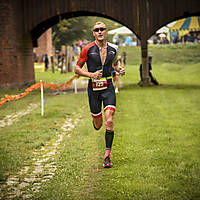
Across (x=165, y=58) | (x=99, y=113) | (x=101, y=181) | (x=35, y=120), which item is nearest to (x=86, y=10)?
(x=35, y=120)

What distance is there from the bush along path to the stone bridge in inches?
585

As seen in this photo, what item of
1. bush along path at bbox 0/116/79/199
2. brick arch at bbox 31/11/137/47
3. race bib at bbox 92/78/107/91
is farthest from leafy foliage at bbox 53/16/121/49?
race bib at bbox 92/78/107/91

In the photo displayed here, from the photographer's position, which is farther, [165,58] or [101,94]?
[165,58]

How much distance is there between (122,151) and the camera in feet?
29.7

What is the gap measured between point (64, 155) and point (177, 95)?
1288 cm

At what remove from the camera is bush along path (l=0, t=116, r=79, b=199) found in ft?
21.3

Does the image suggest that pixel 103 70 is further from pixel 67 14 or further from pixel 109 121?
pixel 67 14

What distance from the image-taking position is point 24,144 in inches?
401

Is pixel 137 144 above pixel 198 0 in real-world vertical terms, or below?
below

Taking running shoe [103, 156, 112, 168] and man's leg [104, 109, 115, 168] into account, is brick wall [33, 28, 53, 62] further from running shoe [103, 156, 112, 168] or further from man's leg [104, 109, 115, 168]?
running shoe [103, 156, 112, 168]

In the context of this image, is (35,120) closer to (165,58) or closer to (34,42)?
(34,42)

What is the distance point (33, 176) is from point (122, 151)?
230cm

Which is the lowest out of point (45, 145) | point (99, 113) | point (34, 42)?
point (45, 145)

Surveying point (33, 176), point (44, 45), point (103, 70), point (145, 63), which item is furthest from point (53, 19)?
point (44, 45)
